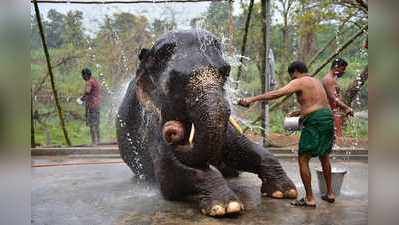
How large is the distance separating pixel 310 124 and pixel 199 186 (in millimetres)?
1144

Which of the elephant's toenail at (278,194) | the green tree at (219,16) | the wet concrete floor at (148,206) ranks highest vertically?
the green tree at (219,16)

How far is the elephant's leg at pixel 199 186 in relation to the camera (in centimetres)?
391

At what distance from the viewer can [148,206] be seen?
14.1ft

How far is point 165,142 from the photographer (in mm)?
4426

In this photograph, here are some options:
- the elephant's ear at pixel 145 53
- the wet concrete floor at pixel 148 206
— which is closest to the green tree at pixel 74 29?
the wet concrete floor at pixel 148 206

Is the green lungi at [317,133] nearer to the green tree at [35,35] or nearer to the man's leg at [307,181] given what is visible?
the man's leg at [307,181]

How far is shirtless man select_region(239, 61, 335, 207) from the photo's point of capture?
4.21 meters

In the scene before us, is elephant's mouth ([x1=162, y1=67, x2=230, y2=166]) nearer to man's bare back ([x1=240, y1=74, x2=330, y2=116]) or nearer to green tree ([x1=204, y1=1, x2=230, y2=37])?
man's bare back ([x1=240, y1=74, x2=330, y2=116])

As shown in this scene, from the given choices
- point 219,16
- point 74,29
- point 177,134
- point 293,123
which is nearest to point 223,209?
point 177,134

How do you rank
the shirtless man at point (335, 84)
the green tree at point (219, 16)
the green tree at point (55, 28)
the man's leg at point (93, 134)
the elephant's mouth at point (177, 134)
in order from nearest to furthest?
the elephant's mouth at point (177, 134)
the shirtless man at point (335, 84)
the man's leg at point (93, 134)
the green tree at point (219, 16)
the green tree at point (55, 28)

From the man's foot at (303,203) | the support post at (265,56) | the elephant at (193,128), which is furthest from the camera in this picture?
the support post at (265,56)

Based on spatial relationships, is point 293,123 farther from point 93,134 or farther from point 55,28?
point 55,28
